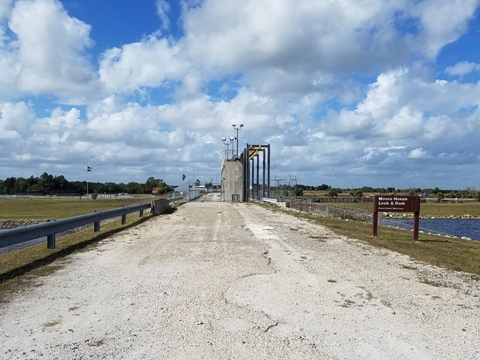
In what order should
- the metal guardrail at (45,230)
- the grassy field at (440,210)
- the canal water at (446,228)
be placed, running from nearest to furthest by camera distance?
1. the metal guardrail at (45,230)
2. the canal water at (446,228)
3. the grassy field at (440,210)

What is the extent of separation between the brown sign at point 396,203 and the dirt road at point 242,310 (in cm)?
515

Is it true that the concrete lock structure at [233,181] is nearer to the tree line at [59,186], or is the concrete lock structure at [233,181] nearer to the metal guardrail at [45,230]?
the metal guardrail at [45,230]

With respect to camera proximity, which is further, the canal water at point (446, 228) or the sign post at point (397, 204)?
the canal water at point (446, 228)

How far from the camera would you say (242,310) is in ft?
19.5

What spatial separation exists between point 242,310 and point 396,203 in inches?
425

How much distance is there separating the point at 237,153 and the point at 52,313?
2006 inches

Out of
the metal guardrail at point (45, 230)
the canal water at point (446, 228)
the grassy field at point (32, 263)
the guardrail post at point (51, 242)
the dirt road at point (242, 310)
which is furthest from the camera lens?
the canal water at point (446, 228)

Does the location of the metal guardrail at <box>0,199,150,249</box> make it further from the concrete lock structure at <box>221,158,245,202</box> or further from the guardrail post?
the concrete lock structure at <box>221,158,245,202</box>

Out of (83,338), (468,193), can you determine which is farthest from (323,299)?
(468,193)

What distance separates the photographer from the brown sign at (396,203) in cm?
1516

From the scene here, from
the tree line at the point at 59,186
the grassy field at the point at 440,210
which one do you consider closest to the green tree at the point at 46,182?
the tree line at the point at 59,186

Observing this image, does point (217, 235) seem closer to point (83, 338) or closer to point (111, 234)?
point (111, 234)

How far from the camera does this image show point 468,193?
463 ft

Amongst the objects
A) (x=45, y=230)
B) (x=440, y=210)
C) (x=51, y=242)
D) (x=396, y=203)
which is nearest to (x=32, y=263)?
(x=45, y=230)
